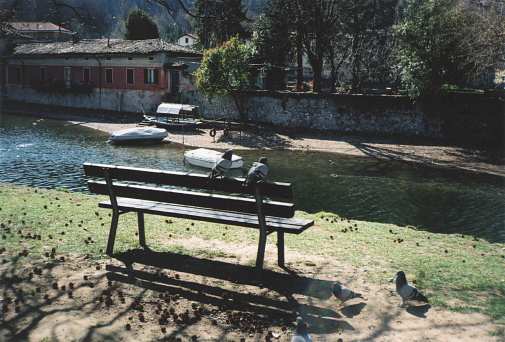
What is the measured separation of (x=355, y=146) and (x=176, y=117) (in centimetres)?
1549

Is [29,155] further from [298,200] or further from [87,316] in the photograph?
[87,316]

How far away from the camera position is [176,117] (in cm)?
3819

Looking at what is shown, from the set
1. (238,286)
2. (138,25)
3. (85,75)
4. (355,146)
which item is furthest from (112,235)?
(138,25)

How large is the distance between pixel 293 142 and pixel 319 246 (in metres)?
24.9

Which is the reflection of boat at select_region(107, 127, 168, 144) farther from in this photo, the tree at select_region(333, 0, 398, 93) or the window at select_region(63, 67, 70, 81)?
the window at select_region(63, 67, 70, 81)

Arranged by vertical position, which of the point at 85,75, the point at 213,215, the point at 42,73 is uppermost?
the point at 42,73

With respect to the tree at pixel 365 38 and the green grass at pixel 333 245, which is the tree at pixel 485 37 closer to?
the tree at pixel 365 38

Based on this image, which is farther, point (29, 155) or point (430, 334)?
point (29, 155)

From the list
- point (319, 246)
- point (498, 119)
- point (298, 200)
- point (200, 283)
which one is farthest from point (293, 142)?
point (200, 283)

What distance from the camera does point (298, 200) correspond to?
17.3m

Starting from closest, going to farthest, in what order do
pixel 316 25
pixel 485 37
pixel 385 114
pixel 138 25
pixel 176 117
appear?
pixel 485 37 < pixel 385 114 < pixel 316 25 < pixel 176 117 < pixel 138 25

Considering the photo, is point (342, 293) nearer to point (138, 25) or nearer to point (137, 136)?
point (137, 136)

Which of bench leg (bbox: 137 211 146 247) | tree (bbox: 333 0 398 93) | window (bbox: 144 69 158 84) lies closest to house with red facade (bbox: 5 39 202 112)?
window (bbox: 144 69 158 84)

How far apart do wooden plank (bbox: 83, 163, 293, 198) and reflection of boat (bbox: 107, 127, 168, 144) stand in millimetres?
24863
